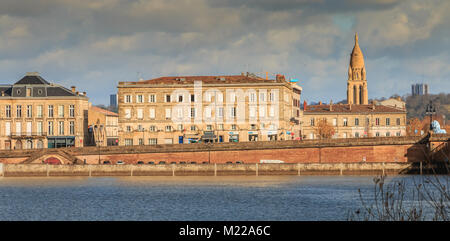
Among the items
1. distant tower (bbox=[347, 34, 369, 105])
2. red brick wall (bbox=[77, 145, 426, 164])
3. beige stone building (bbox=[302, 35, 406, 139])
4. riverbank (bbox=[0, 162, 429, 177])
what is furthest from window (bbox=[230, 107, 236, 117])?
distant tower (bbox=[347, 34, 369, 105])

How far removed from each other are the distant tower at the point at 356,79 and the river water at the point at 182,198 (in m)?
95.0

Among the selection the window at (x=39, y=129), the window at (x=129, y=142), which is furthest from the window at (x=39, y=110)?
the window at (x=129, y=142)

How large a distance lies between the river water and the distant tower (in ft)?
312

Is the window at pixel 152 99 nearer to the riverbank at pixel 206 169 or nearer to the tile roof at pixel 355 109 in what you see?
the riverbank at pixel 206 169

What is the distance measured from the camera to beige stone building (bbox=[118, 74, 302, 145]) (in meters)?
110

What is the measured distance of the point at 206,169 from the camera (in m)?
88.9

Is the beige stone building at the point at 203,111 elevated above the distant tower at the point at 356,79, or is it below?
below

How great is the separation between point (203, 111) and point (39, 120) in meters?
22.6

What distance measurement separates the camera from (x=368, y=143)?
92.9 metres

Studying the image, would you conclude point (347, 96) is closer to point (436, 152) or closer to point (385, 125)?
point (385, 125)

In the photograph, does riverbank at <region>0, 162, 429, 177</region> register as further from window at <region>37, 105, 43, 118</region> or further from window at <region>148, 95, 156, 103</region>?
window at <region>148, 95, 156, 103</region>

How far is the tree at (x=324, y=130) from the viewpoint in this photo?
131 metres
